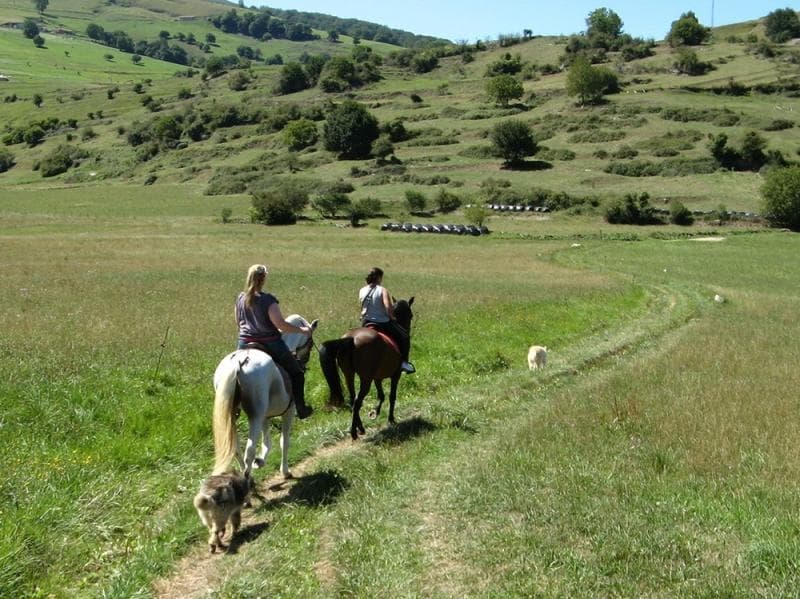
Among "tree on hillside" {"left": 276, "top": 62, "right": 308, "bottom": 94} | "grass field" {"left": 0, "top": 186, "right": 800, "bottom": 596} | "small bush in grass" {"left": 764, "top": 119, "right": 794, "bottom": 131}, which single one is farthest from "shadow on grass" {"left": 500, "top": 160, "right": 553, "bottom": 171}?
"tree on hillside" {"left": 276, "top": 62, "right": 308, "bottom": 94}

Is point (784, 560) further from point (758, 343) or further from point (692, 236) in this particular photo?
point (692, 236)

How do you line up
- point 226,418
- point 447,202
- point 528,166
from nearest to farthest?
point 226,418, point 447,202, point 528,166

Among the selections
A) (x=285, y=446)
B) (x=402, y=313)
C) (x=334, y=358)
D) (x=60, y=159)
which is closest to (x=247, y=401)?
(x=285, y=446)

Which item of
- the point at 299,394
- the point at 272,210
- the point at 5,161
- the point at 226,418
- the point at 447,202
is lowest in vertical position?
the point at 272,210

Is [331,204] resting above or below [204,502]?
below

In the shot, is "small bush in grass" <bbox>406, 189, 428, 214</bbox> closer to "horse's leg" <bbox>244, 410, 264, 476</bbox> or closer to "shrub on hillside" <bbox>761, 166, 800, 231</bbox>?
"shrub on hillside" <bbox>761, 166, 800, 231</bbox>

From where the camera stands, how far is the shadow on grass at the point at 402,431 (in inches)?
476

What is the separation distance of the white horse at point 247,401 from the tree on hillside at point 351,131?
9943 centimetres

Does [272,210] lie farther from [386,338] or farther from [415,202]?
[386,338]

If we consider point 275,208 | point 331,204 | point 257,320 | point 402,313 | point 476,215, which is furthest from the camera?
point 331,204

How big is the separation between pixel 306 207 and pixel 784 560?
2924 inches

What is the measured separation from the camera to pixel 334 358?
40.4ft

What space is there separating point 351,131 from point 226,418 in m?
101

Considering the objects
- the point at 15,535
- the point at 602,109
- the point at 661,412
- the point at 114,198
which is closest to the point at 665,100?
the point at 602,109
